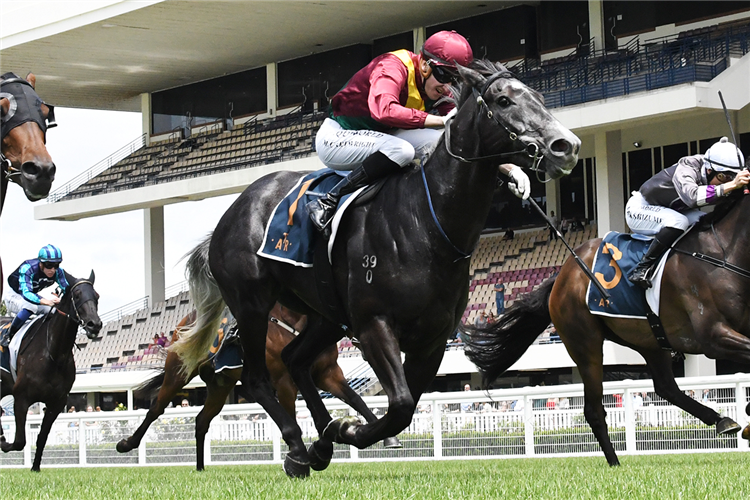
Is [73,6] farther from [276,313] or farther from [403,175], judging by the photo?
[403,175]

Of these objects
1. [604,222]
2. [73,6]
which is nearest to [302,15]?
[73,6]

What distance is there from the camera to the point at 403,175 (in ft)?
20.4

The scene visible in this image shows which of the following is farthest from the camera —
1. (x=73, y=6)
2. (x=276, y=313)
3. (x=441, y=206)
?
(x=73, y=6)

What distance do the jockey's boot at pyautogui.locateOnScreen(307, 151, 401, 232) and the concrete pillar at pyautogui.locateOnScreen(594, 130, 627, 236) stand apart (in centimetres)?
2259

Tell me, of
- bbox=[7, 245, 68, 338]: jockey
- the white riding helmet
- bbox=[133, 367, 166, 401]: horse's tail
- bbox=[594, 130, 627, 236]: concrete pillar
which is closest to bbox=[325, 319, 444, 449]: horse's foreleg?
the white riding helmet

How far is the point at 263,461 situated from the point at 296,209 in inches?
297

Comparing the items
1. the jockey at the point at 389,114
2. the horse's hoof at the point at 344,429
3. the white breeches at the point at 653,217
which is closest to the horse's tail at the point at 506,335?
the white breeches at the point at 653,217

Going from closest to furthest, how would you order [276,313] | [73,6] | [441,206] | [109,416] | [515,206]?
[441,206], [276,313], [109,416], [515,206], [73,6]

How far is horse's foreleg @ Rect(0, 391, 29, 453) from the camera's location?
11078 mm

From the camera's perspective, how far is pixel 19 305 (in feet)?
41.2

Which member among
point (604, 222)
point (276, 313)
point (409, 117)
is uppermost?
point (604, 222)

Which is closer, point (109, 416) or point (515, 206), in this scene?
point (109, 416)

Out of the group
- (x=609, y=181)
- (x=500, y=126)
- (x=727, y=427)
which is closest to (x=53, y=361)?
(x=727, y=427)

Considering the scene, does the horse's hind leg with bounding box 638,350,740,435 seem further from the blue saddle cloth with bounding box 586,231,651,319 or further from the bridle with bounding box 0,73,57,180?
the bridle with bounding box 0,73,57,180
